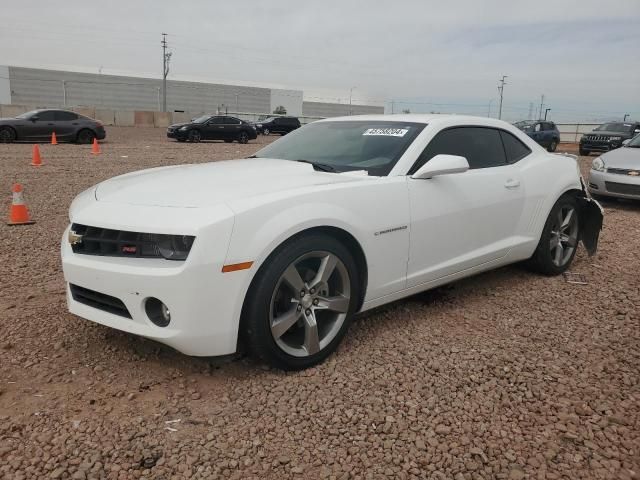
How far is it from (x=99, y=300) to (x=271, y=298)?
91cm

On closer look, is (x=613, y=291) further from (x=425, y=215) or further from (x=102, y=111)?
(x=102, y=111)

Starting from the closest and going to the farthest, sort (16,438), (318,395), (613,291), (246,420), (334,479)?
(334,479) → (16,438) → (246,420) → (318,395) → (613,291)

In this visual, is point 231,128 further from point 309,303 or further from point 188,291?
point 188,291

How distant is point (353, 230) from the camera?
3010 mm

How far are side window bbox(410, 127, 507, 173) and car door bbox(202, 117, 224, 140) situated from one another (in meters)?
21.1

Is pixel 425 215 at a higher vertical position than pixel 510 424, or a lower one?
higher

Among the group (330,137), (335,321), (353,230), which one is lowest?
(335,321)

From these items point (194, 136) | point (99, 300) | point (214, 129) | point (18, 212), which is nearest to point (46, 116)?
point (194, 136)

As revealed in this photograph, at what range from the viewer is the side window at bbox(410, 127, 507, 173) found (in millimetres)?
3694

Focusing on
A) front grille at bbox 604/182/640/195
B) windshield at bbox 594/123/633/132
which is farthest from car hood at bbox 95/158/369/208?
windshield at bbox 594/123/633/132

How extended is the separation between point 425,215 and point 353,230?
0.63m

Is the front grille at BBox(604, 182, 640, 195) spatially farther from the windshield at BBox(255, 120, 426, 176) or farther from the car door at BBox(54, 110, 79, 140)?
A: the car door at BBox(54, 110, 79, 140)

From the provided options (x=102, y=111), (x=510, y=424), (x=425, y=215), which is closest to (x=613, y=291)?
(x=425, y=215)

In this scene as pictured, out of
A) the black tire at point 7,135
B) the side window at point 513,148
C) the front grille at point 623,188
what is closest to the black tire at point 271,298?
the side window at point 513,148
